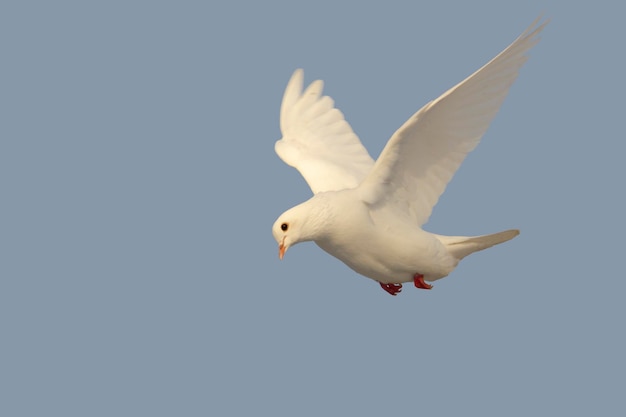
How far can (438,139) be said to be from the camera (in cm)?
1455

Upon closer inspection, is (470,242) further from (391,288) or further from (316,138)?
(316,138)

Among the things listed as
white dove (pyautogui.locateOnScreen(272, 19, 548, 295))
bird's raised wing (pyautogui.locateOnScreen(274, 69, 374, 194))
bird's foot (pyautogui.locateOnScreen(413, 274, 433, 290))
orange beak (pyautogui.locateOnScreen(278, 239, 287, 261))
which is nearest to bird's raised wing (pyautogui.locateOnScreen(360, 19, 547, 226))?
white dove (pyautogui.locateOnScreen(272, 19, 548, 295))

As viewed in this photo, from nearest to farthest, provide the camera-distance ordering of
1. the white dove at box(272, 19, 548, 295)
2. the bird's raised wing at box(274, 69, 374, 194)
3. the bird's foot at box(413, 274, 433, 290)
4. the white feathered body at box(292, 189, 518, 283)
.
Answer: the white dove at box(272, 19, 548, 295) → the white feathered body at box(292, 189, 518, 283) → the bird's foot at box(413, 274, 433, 290) → the bird's raised wing at box(274, 69, 374, 194)

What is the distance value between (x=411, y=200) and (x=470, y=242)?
2.57 ft

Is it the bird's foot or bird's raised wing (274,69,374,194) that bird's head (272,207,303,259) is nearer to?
the bird's foot

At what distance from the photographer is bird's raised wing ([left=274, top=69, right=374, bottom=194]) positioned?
52.9ft

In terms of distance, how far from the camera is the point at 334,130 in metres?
16.6

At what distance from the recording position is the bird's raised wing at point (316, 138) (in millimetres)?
16109

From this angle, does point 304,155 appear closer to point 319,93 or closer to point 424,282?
point 319,93

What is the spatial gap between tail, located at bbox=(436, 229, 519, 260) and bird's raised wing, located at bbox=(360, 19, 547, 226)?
360mm

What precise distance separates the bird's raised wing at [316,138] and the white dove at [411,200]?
1.90 feet

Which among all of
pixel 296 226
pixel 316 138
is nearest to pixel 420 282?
pixel 296 226

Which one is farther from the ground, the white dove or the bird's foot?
the white dove

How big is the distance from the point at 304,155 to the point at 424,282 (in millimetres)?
2313
